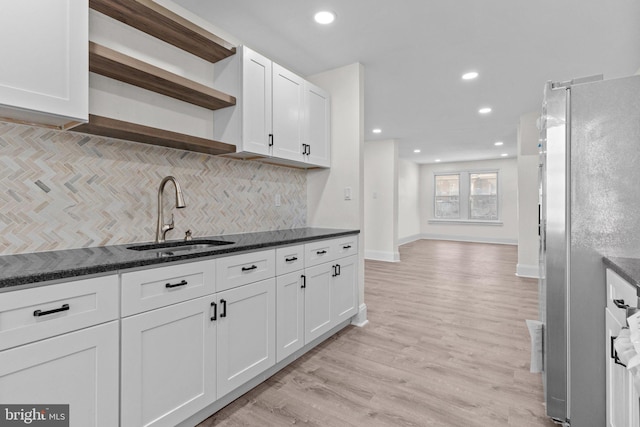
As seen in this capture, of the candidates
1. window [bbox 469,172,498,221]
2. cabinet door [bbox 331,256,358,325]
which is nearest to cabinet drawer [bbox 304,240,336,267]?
cabinet door [bbox 331,256,358,325]

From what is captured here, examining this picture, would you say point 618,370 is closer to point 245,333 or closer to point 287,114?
point 245,333

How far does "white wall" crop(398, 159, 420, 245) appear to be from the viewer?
911 cm

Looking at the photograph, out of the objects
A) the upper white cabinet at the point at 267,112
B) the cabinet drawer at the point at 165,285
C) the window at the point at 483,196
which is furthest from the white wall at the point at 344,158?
the window at the point at 483,196

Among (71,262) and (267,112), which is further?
(267,112)

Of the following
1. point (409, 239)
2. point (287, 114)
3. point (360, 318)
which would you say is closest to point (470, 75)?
point (287, 114)

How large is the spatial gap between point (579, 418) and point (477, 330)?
142 cm

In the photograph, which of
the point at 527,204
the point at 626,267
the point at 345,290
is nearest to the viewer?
the point at 626,267

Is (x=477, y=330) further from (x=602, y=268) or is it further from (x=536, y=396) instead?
(x=602, y=268)

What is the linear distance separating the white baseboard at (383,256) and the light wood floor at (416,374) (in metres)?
2.39

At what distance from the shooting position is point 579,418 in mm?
1568

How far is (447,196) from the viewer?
10.2 metres

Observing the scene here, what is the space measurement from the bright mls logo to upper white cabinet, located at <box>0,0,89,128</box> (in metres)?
A: 1.14

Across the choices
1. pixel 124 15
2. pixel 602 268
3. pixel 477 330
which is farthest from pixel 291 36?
pixel 477 330

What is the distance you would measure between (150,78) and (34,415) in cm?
171
